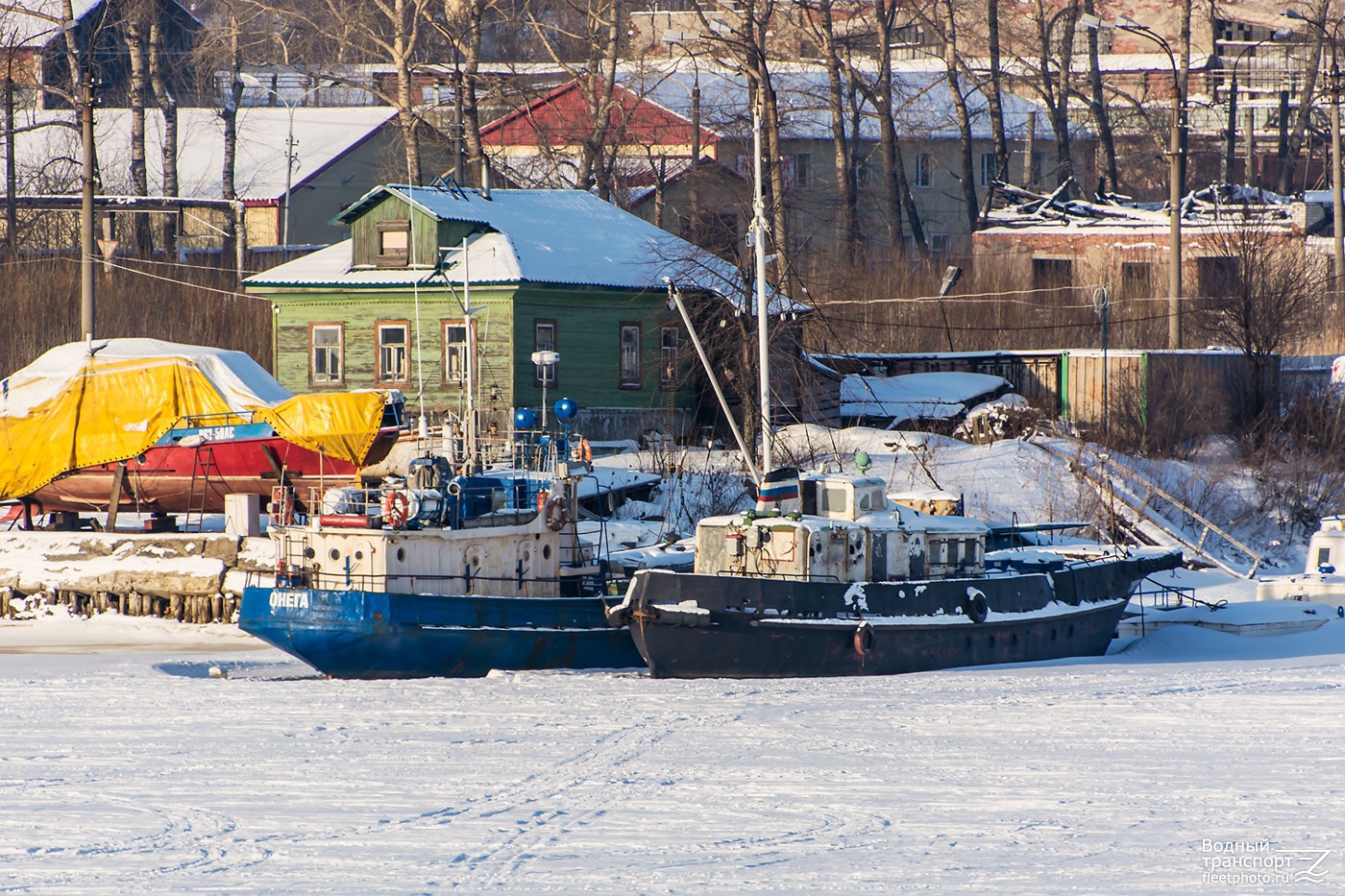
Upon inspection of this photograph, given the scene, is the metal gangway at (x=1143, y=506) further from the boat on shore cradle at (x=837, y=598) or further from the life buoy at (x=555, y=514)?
the life buoy at (x=555, y=514)

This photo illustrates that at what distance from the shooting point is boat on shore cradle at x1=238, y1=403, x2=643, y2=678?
67.6 ft

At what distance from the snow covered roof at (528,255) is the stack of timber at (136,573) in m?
10.2

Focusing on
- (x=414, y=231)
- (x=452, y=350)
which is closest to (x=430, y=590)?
(x=452, y=350)

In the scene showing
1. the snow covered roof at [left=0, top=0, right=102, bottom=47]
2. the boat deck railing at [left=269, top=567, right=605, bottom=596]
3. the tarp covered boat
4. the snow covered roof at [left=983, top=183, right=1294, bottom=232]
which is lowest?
the boat deck railing at [left=269, top=567, right=605, bottom=596]

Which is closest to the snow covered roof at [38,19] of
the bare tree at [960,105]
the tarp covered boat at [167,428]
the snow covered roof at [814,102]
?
the snow covered roof at [814,102]

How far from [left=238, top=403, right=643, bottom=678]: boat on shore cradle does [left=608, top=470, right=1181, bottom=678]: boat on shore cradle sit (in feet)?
3.58

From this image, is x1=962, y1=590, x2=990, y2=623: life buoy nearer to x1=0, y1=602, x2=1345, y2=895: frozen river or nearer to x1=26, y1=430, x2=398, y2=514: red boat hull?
x1=0, y1=602, x2=1345, y2=895: frozen river

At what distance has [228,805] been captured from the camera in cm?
1220

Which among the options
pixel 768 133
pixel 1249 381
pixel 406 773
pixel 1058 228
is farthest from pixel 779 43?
pixel 406 773

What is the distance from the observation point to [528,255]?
35.5 metres

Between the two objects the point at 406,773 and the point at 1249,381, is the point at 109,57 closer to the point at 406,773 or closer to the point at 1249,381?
the point at 1249,381

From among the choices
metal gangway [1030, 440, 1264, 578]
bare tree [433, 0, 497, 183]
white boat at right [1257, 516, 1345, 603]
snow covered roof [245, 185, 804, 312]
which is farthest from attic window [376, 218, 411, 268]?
white boat at right [1257, 516, 1345, 603]

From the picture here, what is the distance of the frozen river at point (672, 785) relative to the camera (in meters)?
10.5

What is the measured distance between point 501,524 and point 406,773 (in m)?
8.72
